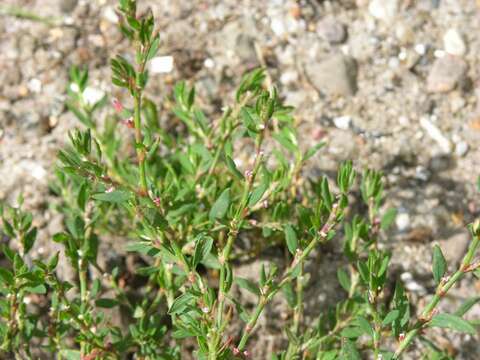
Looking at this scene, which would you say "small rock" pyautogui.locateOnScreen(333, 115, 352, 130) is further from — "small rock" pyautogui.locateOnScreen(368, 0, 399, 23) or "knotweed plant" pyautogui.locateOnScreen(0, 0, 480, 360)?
"small rock" pyautogui.locateOnScreen(368, 0, 399, 23)

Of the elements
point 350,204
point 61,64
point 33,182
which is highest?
point 61,64

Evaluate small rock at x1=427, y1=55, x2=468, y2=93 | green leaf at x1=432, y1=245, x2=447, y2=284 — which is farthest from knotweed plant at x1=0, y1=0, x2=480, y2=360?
small rock at x1=427, y1=55, x2=468, y2=93

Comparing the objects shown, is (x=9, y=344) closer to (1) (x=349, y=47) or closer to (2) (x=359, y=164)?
(2) (x=359, y=164)

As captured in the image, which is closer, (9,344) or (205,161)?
(9,344)

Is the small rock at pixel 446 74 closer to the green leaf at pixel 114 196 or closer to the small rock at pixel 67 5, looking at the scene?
the small rock at pixel 67 5

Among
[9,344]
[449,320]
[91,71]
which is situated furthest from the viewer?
[91,71]

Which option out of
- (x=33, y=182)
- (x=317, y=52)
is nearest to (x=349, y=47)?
(x=317, y=52)
